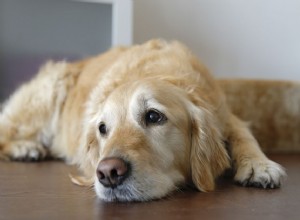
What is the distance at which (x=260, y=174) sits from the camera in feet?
6.72

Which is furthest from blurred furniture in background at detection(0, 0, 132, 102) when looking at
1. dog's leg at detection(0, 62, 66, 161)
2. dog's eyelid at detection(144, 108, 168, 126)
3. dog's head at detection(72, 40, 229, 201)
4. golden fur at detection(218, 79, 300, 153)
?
dog's eyelid at detection(144, 108, 168, 126)

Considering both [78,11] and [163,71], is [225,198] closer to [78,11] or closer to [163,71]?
[163,71]

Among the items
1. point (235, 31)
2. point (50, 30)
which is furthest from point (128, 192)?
point (235, 31)

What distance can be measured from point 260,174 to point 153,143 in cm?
47

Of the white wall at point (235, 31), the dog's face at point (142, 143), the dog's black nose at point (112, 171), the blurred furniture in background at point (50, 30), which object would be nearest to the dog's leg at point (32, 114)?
the blurred furniture in background at point (50, 30)

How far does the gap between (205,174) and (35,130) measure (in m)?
1.45

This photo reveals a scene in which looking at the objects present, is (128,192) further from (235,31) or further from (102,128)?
(235,31)

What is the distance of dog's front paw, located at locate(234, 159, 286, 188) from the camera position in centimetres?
203

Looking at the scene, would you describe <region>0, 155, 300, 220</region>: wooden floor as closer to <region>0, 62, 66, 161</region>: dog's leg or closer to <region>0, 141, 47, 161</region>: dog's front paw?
<region>0, 141, 47, 161</region>: dog's front paw

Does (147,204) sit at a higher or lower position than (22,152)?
higher

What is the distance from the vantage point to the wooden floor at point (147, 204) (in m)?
1.59

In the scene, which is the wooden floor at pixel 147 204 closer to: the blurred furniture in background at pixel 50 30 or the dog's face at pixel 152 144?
the dog's face at pixel 152 144

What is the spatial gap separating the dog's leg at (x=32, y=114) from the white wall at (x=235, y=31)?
3.00ft

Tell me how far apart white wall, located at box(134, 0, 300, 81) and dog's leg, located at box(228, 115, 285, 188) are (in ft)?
5.48
